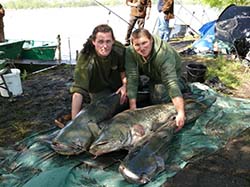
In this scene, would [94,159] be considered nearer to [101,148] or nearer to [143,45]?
[101,148]

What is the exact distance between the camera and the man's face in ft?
9.76

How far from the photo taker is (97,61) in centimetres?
329

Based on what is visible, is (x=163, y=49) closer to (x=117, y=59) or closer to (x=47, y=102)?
(x=117, y=59)

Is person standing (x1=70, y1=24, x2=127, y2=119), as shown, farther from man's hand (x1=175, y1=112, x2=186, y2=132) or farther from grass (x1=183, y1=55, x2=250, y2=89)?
grass (x1=183, y1=55, x2=250, y2=89)

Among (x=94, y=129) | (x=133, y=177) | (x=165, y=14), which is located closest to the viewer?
(x=133, y=177)

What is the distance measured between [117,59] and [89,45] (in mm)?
312

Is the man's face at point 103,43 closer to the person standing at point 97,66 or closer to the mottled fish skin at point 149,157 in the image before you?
the person standing at point 97,66

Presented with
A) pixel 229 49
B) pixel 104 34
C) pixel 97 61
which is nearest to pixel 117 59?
pixel 97 61

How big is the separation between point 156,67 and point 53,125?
1360 millimetres

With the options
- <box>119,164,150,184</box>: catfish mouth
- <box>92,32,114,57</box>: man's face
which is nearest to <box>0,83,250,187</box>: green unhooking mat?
<box>119,164,150,184</box>: catfish mouth

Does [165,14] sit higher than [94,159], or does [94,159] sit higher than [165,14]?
[165,14]

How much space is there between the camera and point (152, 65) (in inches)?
125

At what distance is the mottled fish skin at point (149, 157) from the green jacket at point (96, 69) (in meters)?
0.82

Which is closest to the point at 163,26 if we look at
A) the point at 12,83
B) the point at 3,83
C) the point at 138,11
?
the point at 138,11
